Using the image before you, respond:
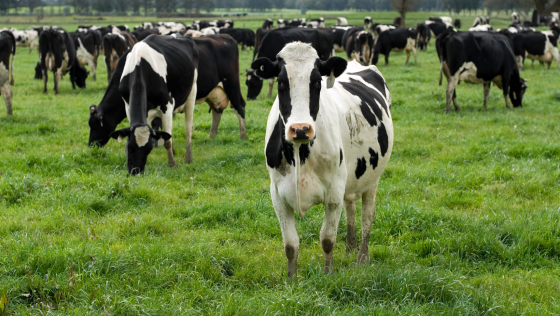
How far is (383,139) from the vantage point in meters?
4.79

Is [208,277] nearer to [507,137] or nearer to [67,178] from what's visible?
[67,178]

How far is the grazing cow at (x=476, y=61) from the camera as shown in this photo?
41.4 ft

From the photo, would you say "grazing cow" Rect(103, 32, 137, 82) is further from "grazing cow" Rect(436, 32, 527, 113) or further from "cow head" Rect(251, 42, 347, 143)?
"cow head" Rect(251, 42, 347, 143)

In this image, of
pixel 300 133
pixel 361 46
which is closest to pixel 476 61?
pixel 300 133

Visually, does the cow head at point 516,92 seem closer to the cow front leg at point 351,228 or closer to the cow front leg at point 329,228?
the cow front leg at point 351,228

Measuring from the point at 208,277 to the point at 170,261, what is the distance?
0.37 m

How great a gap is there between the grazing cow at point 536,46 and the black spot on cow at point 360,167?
65.5 feet

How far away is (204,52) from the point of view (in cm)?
983

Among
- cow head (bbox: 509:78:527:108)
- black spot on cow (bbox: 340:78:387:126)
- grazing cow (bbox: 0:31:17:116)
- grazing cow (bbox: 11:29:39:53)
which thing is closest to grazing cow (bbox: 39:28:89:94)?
grazing cow (bbox: 0:31:17:116)

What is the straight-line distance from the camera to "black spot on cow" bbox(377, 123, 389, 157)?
471 centimetres

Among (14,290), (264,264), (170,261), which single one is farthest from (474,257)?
(14,290)

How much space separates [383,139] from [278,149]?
1.35m

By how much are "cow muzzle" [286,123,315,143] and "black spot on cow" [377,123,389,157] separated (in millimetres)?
1508

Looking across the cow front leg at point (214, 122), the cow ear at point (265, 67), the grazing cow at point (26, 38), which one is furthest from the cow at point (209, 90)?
the grazing cow at point (26, 38)
